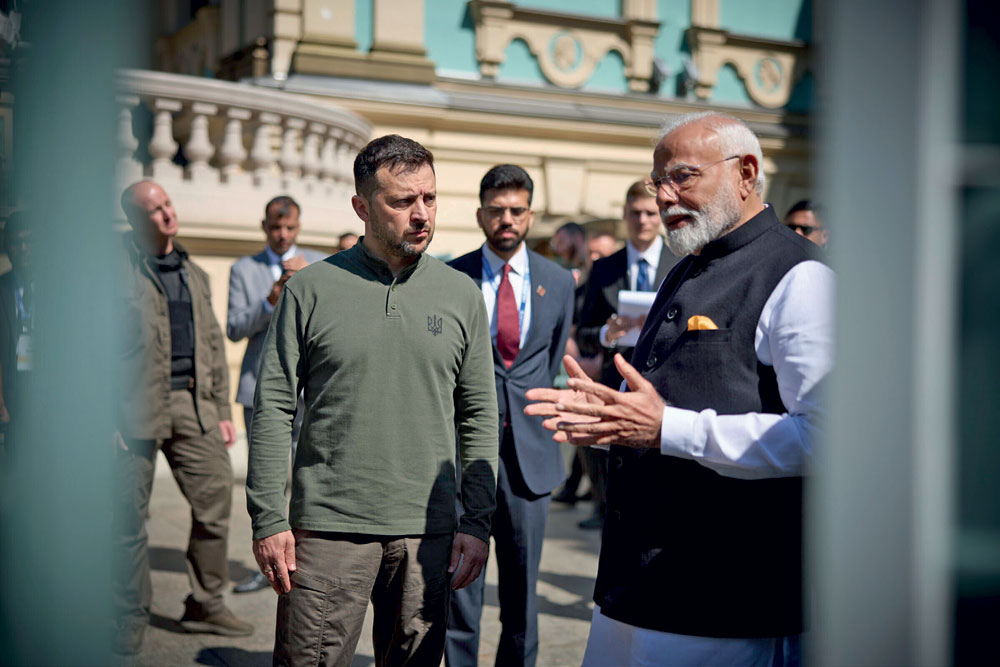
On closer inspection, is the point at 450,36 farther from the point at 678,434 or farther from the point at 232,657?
the point at 678,434

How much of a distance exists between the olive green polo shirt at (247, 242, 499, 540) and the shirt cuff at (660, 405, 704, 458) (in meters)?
0.73

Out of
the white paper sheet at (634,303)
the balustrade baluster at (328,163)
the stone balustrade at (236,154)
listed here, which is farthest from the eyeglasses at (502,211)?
the balustrade baluster at (328,163)

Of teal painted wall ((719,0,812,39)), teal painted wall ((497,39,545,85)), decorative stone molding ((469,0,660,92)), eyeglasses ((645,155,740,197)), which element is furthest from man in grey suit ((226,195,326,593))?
teal painted wall ((719,0,812,39))

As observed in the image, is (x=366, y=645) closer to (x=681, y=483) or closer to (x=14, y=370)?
(x=681, y=483)

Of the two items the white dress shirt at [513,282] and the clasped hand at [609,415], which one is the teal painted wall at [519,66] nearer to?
the white dress shirt at [513,282]

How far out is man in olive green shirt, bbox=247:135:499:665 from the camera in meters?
2.60

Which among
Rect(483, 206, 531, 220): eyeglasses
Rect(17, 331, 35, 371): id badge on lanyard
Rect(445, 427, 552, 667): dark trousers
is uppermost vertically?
Rect(483, 206, 531, 220): eyeglasses

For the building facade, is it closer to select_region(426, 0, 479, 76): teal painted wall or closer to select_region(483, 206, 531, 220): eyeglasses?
select_region(426, 0, 479, 76): teal painted wall

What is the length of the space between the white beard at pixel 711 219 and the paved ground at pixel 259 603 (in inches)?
82.1

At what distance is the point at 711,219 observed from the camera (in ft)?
7.91

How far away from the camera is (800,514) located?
7.47 feet

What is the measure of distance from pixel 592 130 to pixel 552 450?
9470 millimetres

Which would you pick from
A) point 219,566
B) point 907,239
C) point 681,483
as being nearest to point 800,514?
point 681,483

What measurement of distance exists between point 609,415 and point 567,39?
11.7 meters
